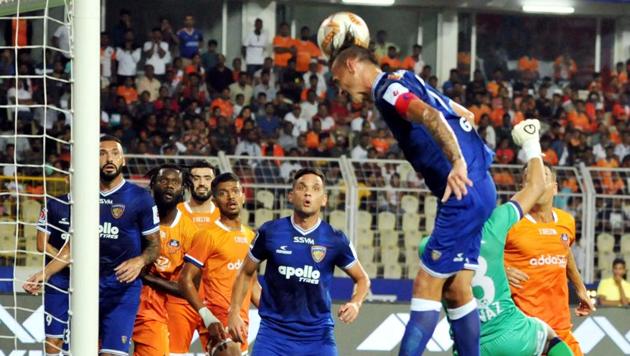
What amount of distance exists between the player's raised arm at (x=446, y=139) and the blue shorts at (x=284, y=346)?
239cm

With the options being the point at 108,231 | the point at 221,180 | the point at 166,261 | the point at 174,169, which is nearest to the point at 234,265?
the point at 166,261

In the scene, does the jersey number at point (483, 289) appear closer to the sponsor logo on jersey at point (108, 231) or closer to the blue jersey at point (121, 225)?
the blue jersey at point (121, 225)

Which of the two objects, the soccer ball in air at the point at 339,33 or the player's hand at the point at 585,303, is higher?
the soccer ball in air at the point at 339,33

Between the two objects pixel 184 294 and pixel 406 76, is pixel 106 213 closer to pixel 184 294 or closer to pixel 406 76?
pixel 184 294

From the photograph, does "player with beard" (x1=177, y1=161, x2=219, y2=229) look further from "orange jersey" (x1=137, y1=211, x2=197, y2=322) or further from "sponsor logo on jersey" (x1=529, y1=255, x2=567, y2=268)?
A: "sponsor logo on jersey" (x1=529, y1=255, x2=567, y2=268)

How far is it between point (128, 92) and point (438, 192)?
1352cm

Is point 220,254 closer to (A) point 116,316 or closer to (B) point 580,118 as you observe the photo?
(A) point 116,316

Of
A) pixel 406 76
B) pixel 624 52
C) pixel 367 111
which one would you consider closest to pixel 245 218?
pixel 367 111

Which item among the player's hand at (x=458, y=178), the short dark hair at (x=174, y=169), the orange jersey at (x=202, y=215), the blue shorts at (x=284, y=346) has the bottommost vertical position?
the blue shorts at (x=284, y=346)

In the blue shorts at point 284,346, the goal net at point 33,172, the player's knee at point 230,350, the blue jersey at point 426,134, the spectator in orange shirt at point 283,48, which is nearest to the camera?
the blue jersey at point 426,134

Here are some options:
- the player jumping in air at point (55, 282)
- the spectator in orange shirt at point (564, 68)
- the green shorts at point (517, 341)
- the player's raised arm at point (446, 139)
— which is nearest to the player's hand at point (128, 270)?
the player jumping in air at point (55, 282)

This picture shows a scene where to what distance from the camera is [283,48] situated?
2239 centimetres

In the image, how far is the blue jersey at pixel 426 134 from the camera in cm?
692

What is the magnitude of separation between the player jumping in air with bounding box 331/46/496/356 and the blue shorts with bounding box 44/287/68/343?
355 cm
